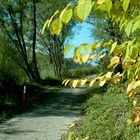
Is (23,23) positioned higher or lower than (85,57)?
higher

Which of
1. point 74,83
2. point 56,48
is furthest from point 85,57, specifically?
point 56,48

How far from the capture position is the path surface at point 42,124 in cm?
1230

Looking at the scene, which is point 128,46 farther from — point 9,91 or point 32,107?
point 9,91

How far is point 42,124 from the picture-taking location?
14391 millimetres

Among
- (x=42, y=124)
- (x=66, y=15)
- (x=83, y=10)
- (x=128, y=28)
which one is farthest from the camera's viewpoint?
(x=42, y=124)

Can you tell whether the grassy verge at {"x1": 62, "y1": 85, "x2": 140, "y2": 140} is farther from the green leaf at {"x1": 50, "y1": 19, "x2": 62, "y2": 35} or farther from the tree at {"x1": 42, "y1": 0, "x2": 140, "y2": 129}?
the green leaf at {"x1": 50, "y1": 19, "x2": 62, "y2": 35}

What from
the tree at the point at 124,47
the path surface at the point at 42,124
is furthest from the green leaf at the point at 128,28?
the path surface at the point at 42,124

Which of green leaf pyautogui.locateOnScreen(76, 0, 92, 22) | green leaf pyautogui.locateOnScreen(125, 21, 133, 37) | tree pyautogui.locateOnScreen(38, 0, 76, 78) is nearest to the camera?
green leaf pyautogui.locateOnScreen(76, 0, 92, 22)

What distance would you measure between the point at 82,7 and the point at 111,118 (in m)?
10.5

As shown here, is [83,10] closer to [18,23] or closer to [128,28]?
[128,28]

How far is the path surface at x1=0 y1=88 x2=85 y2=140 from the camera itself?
484 inches

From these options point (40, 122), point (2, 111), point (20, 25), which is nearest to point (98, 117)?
point (40, 122)

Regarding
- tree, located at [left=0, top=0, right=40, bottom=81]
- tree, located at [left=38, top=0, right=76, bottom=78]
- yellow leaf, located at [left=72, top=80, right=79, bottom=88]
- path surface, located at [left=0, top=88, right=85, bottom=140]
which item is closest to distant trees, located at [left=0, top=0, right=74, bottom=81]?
tree, located at [left=0, top=0, right=40, bottom=81]

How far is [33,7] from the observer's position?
39312 millimetres
